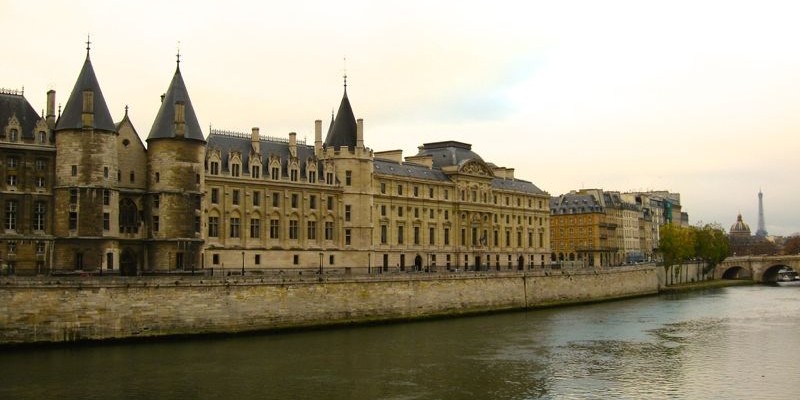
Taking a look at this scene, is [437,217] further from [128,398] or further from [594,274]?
[128,398]

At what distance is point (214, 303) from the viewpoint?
52.7 metres

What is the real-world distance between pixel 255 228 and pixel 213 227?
4118 mm

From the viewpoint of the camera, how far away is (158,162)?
58562mm

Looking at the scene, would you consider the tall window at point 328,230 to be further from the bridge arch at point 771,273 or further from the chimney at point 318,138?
the bridge arch at point 771,273

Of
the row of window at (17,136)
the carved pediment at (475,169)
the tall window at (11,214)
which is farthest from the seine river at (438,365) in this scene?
the carved pediment at (475,169)

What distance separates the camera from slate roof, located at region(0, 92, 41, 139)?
5444 centimetres

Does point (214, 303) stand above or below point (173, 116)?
below

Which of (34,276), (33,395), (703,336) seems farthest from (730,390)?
(34,276)

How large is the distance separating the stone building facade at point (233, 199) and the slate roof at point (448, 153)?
0.16 metres

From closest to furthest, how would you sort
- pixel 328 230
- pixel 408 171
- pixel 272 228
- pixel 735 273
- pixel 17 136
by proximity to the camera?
pixel 17 136
pixel 272 228
pixel 328 230
pixel 408 171
pixel 735 273

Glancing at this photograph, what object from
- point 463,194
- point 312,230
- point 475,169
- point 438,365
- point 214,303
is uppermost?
point 475,169

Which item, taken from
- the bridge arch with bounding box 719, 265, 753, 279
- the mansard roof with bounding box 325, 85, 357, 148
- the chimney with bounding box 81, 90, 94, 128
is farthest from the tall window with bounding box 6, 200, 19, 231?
the bridge arch with bounding box 719, 265, 753, 279

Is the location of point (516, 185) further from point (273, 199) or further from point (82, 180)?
point (82, 180)

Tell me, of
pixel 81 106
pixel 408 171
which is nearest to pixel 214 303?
pixel 81 106
